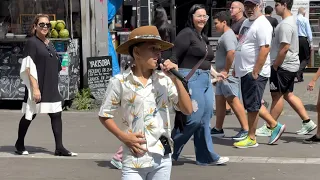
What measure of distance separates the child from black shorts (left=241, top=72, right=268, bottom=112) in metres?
3.49

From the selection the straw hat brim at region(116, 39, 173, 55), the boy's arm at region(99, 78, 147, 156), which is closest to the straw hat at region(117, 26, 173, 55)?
the straw hat brim at region(116, 39, 173, 55)

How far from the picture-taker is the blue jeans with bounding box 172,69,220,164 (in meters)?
6.69

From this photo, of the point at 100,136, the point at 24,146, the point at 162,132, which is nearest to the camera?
the point at 162,132

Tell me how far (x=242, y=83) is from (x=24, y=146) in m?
2.88

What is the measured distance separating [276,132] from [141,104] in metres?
4.16

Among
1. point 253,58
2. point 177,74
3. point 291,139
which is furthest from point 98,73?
point 177,74

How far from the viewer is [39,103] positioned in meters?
7.45

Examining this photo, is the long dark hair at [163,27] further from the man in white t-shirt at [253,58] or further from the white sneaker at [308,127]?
the white sneaker at [308,127]

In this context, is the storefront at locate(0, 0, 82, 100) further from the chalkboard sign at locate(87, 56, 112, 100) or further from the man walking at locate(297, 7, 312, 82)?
the man walking at locate(297, 7, 312, 82)

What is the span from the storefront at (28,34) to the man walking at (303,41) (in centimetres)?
475

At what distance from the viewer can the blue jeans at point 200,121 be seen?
669 centimetres

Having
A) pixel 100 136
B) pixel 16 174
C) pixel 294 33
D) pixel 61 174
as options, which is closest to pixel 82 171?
pixel 61 174

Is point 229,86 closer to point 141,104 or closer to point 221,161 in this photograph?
point 221,161

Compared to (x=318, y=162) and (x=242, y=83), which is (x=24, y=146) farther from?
(x=318, y=162)
